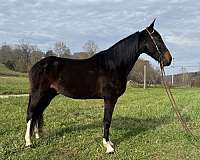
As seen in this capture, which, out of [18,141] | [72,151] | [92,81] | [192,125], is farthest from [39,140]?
[192,125]

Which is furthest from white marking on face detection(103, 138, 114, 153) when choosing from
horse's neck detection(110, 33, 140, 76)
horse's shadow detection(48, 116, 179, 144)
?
horse's neck detection(110, 33, 140, 76)

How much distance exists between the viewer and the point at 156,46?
20.9 ft

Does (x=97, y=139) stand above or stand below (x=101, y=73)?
below

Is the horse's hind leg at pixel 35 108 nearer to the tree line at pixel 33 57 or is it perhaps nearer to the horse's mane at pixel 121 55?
the horse's mane at pixel 121 55

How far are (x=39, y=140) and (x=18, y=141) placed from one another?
0.42 meters

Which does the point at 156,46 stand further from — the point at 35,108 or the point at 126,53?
the point at 35,108

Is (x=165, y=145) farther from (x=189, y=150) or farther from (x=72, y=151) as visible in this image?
(x=72, y=151)

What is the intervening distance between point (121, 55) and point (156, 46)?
0.70 meters

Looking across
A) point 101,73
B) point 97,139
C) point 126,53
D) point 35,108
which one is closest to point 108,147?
point 97,139

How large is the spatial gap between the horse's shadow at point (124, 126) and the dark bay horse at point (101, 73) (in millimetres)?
1068

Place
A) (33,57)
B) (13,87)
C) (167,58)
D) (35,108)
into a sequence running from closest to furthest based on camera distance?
(167,58), (35,108), (13,87), (33,57)

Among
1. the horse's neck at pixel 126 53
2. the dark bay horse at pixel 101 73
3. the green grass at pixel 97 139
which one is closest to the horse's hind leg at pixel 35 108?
the dark bay horse at pixel 101 73

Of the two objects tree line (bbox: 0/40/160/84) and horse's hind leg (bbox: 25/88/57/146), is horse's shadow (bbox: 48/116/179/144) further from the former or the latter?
tree line (bbox: 0/40/160/84)

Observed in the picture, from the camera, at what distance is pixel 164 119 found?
1007 centimetres
